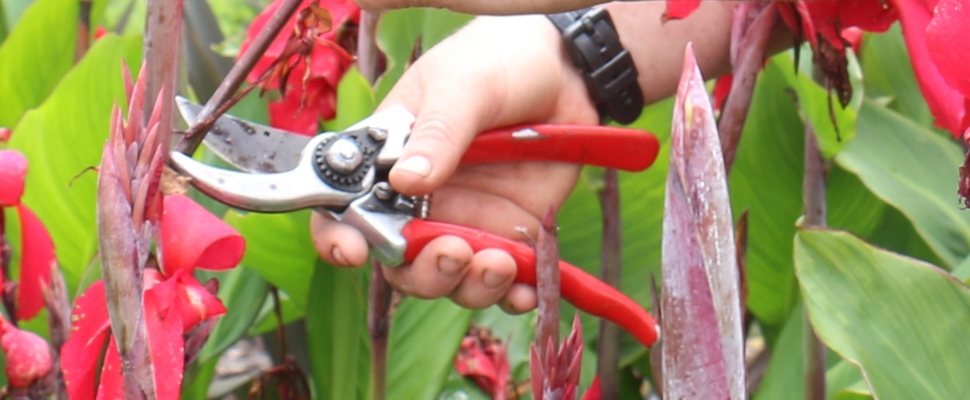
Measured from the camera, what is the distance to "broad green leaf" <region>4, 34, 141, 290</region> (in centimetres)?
73

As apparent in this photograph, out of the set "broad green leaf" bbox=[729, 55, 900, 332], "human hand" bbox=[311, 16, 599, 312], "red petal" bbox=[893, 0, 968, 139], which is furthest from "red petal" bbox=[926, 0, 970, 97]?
"broad green leaf" bbox=[729, 55, 900, 332]

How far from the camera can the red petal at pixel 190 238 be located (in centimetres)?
43

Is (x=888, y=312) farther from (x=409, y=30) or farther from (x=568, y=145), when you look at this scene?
(x=409, y=30)

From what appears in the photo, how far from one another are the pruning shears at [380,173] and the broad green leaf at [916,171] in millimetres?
253

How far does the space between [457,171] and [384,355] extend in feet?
0.55

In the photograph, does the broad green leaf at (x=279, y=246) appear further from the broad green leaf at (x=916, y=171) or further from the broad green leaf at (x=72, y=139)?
the broad green leaf at (x=916, y=171)

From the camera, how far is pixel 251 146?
625 mm

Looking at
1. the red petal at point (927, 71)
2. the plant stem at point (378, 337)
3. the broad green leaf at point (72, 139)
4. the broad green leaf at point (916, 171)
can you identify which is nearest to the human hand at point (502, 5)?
the red petal at point (927, 71)

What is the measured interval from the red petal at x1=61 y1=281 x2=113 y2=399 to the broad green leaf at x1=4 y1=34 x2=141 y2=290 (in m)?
0.31

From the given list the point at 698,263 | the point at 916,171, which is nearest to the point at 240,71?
the point at 698,263

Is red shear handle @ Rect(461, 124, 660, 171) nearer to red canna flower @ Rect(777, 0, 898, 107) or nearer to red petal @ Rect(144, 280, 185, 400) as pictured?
red canna flower @ Rect(777, 0, 898, 107)

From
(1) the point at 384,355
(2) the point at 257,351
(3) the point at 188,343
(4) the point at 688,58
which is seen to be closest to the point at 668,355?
(4) the point at 688,58

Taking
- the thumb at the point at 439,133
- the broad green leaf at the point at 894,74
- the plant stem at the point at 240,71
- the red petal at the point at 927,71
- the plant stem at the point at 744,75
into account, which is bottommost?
the broad green leaf at the point at 894,74

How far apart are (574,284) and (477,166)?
0.49ft
